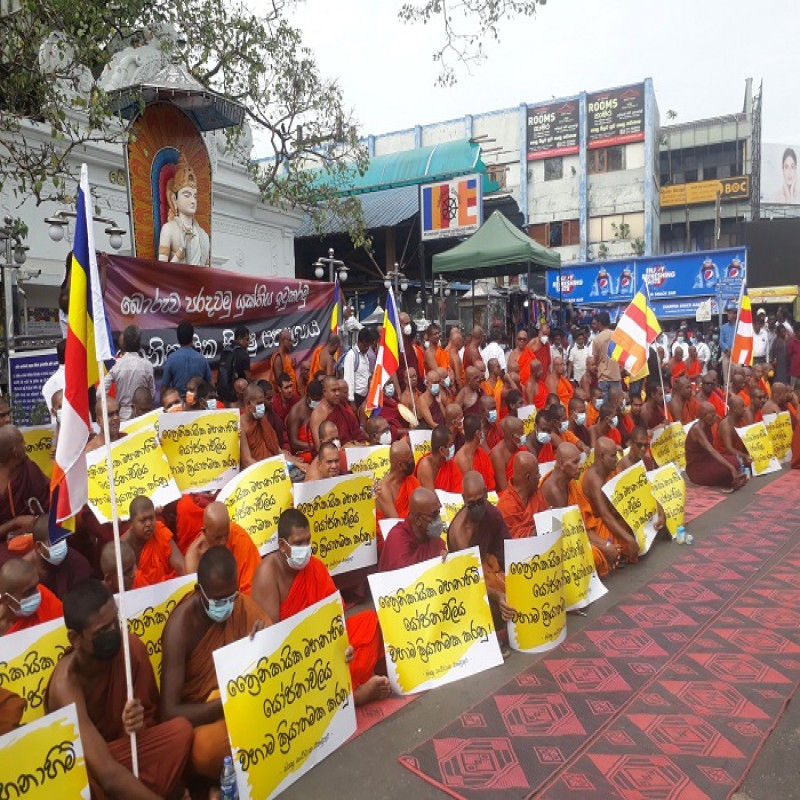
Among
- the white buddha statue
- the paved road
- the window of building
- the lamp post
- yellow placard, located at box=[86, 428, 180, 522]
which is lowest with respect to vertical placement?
the paved road

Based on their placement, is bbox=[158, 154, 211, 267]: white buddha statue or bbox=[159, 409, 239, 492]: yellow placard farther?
bbox=[158, 154, 211, 267]: white buddha statue

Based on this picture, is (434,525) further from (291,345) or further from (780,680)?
(291,345)

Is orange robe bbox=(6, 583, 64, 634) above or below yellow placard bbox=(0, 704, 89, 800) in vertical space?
above

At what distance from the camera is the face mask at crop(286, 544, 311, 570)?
3732mm

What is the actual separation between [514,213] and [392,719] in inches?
815

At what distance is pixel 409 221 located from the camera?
63.1 ft

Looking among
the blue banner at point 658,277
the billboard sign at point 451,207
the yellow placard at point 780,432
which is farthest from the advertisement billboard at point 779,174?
the yellow placard at point 780,432

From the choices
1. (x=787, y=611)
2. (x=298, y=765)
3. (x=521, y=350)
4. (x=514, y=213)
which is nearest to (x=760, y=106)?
(x=514, y=213)

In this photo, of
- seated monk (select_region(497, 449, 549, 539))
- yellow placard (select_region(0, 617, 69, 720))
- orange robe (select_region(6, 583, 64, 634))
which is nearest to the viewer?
yellow placard (select_region(0, 617, 69, 720))

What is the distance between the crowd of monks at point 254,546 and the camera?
9.16 feet

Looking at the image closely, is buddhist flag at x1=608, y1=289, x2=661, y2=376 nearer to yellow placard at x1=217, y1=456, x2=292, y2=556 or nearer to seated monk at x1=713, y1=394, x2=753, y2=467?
seated monk at x1=713, y1=394, x2=753, y2=467

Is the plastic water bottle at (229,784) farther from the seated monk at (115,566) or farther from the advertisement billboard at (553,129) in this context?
the advertisement billboard at (553,129)

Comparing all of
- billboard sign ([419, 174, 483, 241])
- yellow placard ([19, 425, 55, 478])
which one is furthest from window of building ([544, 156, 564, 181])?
yellow placard ([19, 425, 55, 478])

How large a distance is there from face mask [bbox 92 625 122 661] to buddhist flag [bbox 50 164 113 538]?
523mm
